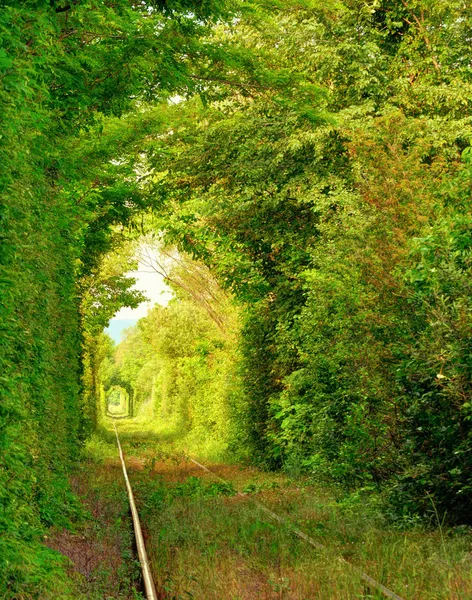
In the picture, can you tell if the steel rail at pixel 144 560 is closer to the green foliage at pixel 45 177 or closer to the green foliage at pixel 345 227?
the green foliage at pixel 45 177

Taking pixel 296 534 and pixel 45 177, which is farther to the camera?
pixel 296 534

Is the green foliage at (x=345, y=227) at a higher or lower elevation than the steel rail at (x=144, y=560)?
higher

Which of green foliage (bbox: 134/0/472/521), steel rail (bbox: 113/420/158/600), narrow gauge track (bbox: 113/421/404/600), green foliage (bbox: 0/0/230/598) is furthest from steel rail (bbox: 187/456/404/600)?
green foliage (bbox: 0/0/230/598)

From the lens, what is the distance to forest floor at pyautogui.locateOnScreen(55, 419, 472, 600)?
731 centimetres

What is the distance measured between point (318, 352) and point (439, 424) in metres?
4.98

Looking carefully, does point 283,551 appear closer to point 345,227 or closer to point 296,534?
point 296,534

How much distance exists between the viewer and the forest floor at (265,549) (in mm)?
7312

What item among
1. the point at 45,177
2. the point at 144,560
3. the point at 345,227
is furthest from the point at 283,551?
the point at 345,227

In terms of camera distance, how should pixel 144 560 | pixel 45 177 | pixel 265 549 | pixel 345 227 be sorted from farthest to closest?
pixel 345 227, pixel 45 177, pixel 265 549, pixel 144 560

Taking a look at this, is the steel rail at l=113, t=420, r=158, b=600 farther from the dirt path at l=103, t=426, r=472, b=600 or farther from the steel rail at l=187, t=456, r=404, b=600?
the steel rail at l=187, t=456, r=404, b=600

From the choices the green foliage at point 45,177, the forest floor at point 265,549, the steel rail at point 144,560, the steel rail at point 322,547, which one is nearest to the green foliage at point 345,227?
the forest floor at point 265,549

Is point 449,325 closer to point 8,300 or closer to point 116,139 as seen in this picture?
point 8,300

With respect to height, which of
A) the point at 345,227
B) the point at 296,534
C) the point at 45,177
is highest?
the point at 45,177

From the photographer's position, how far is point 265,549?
932 cm
